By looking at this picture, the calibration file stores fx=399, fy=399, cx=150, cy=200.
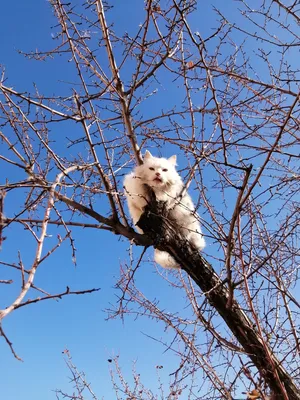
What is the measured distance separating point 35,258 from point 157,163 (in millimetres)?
3425

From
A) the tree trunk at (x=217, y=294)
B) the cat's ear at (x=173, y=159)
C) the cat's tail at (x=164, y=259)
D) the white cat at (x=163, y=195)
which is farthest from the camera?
the cat's ear at (x=173, y=159)

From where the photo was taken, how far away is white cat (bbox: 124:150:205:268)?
4277 mm

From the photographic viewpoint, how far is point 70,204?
394cm

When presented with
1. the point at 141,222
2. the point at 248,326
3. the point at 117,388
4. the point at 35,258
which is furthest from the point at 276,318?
the point at 117,388

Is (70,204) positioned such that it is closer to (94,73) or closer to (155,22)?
(94,73)

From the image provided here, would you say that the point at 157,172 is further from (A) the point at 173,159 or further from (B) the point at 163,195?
(A) the point at 173,159

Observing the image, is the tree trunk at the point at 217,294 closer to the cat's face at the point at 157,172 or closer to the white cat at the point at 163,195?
the white cat at the point at 163,195

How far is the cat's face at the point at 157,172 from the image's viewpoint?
443 centimetres

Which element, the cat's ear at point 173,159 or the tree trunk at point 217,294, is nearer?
the tree trunk at point 217,294

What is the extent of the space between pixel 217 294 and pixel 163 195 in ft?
4.09

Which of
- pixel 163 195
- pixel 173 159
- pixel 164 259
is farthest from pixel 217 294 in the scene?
pixel 173 159

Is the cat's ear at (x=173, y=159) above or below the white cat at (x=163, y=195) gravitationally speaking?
above

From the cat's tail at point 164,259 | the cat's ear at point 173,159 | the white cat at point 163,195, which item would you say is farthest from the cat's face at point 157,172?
the cat's tail at point 164,259

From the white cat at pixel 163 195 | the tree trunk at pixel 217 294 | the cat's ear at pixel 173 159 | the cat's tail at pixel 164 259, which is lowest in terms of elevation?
the tree trunk at pixel 217 294
